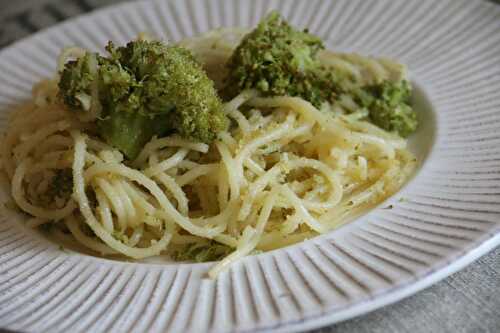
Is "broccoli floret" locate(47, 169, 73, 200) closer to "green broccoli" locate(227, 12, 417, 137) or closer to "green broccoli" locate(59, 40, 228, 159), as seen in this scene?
"green broccoli" locate(59, 40, 228, 159)

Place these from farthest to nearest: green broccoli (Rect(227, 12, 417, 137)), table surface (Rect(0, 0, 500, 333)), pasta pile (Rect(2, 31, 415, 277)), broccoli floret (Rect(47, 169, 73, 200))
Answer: green broccoli (Rect(227, 12, 417, 137))
broccoli floret (Rect(47, 169, 73, 200))
pasta pile (Rect(2, 31, 415, 277))
table surface (Rect(0, 0, 500, 333))

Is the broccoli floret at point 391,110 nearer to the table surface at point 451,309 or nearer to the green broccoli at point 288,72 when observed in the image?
the green broccoli at point 288,72

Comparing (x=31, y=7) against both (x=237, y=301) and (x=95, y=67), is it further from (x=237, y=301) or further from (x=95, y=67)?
(x=237, y=301)

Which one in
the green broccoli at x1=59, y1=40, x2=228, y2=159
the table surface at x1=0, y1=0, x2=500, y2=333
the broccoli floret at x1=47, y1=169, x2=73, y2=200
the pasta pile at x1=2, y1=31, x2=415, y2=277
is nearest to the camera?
the table surface at x1=0, y1=0, x2=500, y2=333

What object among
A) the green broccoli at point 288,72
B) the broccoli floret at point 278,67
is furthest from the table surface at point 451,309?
the broccoli floret at point 278,67

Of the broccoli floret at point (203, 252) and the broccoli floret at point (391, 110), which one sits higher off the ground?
the broccoli floret at point (391, 110)

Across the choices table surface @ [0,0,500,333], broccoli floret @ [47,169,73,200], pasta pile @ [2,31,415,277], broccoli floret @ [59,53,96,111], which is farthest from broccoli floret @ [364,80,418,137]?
broccoli floret @ [47,169,73,200]

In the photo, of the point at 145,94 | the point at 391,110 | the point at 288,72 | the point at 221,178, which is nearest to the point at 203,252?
the point at 221,178
